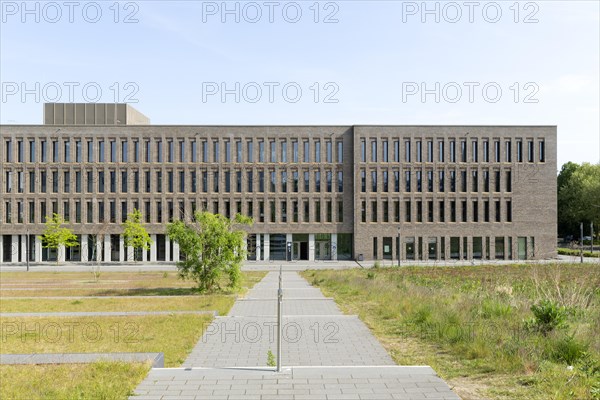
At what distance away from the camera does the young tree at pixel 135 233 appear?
5500 cm

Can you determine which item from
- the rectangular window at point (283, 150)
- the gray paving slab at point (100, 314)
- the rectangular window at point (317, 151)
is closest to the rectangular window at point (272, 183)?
the rectangular window at point (283, 150)

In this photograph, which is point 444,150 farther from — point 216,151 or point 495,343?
point 495,343

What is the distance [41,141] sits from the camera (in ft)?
189

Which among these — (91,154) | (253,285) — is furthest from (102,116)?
(253,285)

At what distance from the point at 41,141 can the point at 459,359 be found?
55802 millimetres

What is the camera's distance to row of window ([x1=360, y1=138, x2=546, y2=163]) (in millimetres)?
57875

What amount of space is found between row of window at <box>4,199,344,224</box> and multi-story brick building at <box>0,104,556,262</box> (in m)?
0.10

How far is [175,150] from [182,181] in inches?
123

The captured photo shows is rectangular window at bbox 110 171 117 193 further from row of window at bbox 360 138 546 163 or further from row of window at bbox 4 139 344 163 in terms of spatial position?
row of window at bbox 360 138 546 163

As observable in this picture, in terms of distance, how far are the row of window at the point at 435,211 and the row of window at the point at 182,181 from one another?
4.04 metres

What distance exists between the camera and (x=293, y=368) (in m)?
9.17

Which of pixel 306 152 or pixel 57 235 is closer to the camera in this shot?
pixel 57 235

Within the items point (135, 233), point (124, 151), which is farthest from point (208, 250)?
point (124, 151)

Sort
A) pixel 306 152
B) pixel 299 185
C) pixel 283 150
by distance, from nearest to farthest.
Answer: pixel 299 185 → pixel 306 152 → pixel 283 150
